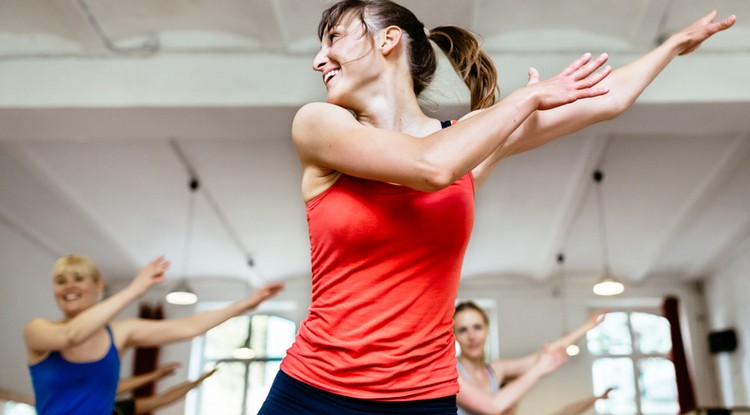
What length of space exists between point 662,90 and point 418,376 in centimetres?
429

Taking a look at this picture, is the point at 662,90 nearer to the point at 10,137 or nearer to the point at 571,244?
the point at 10,137

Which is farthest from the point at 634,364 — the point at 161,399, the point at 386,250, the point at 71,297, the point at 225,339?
the point at 386,250

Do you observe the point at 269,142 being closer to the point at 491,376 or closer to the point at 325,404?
the point at 491,376

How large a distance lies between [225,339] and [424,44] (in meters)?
11.7

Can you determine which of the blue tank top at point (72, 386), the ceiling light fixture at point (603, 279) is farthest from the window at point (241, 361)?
the blue tank top at point (72, 386)

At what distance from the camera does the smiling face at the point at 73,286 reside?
2688mm

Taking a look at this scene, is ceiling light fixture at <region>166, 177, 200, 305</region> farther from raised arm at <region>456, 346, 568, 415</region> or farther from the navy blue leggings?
the navy blue leggings

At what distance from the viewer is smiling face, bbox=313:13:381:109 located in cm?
125

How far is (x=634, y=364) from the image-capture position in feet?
38.1

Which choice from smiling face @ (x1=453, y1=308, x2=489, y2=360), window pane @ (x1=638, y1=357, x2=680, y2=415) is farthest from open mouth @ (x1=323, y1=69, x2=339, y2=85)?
window pane @ (x1=638, y1=357, x2=680, y2=415)

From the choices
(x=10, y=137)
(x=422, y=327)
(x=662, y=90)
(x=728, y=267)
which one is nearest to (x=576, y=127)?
(x=422, y=327)

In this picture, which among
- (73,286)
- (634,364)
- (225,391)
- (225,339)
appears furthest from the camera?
(225,339)

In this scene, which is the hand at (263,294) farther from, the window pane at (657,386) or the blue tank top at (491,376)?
the window pane at (657,386)

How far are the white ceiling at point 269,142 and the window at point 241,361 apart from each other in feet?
4.26
